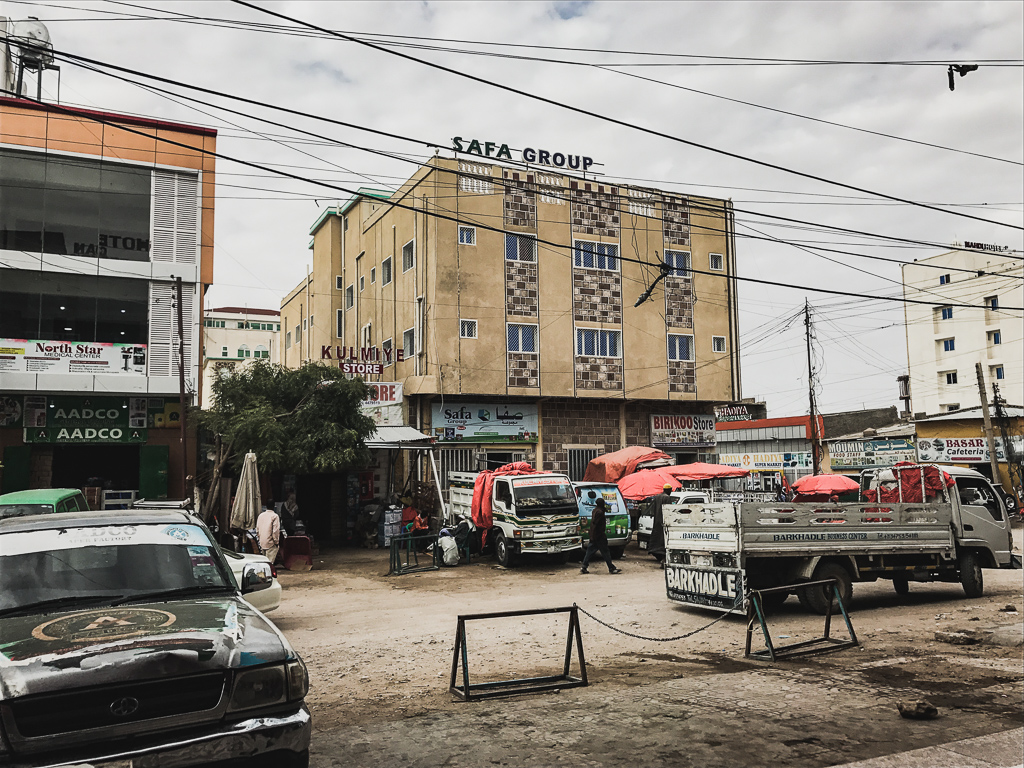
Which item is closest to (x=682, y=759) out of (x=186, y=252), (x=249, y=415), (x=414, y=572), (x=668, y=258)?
(x=414, y=572)

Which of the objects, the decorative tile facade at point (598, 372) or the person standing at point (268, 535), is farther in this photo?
the decorative tile facade at point (598, 372)

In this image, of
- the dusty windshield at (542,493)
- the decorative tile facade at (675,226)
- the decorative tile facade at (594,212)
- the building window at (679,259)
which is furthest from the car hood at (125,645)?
the decorative tile facade at (675,226)

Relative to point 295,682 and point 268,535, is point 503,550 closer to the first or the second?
point 268,535

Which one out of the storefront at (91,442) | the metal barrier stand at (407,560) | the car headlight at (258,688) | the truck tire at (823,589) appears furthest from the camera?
the storefront at (91,442)

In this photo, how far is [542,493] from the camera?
64.3 ft

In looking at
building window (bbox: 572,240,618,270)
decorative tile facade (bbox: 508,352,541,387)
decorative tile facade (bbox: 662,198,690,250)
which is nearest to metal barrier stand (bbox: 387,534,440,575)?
decorative tile facade (bbox: 508,352,541,387)

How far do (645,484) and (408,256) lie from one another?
15.8 metres

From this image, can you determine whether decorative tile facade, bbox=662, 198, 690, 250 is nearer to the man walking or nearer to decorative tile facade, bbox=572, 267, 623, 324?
decorative tile facade, bbox=572, 267, 623, 324

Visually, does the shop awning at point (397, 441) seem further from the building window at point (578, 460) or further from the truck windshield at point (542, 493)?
the building window at point (578, 460)

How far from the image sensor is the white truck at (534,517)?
62.4ft

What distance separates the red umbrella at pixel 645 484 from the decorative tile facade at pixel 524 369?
9536 mm

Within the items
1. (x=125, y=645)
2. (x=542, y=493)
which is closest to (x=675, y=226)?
(x=542, y=493)

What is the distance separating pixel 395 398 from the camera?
29.8m

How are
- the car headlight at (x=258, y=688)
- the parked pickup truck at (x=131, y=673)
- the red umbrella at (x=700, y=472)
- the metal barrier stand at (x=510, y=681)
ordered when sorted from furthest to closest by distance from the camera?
1. the red umbrella at (x=700, y=472)
2. the metal barrier stand at (x=510, y=681)
3. the car headlight at (x=258, y=688)
4. the parked pickup truck at (x=131, y=673)
